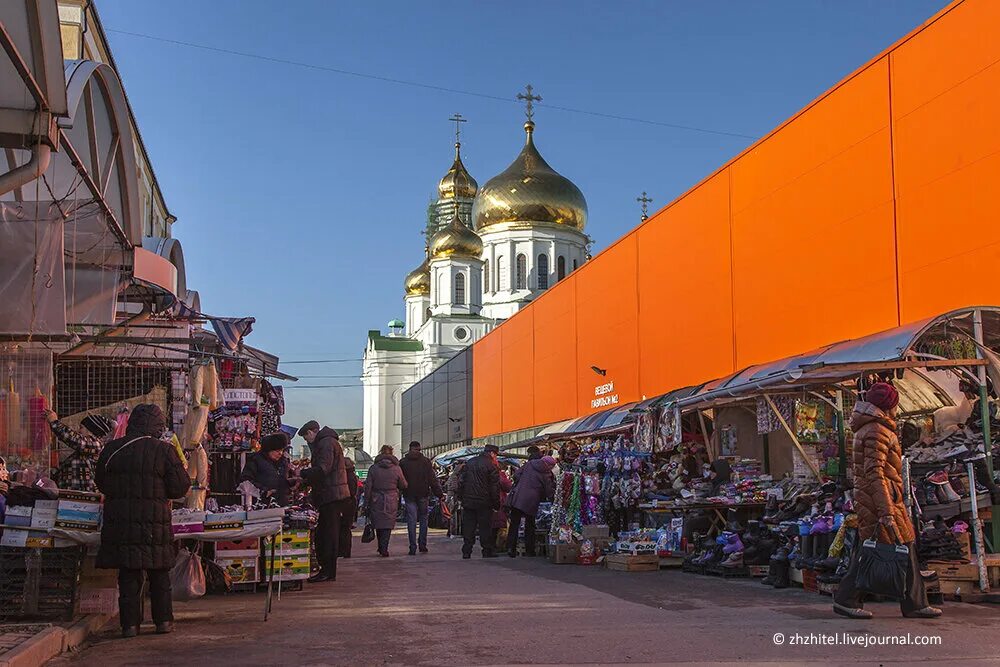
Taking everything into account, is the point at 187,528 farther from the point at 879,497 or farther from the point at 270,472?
the point at 879,497

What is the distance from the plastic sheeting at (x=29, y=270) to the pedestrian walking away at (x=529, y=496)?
833 centimetres

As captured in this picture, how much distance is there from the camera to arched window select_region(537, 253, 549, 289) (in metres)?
69.1

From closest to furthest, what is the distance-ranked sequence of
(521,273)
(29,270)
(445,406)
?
1. (29,270)
2. (445,406)
3. (521,273)

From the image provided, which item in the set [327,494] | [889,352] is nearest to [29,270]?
[327,494]

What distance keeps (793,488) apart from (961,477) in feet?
8.33

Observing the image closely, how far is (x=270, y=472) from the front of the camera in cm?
1253

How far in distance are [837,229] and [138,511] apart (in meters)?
12.1

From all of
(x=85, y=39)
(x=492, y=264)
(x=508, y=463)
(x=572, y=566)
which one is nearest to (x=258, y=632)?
(x=572, y=566)

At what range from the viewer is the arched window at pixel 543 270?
69062mm

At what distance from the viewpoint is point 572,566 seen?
15.5 m

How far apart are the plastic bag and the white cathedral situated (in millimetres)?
57890

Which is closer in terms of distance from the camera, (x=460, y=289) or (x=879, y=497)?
(x=879, y=497)

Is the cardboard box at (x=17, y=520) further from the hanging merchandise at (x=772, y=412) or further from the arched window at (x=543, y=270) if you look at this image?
the arched window at (x=543, y=270)

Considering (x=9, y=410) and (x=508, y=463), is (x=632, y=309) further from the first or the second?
(x=9, y=410)
